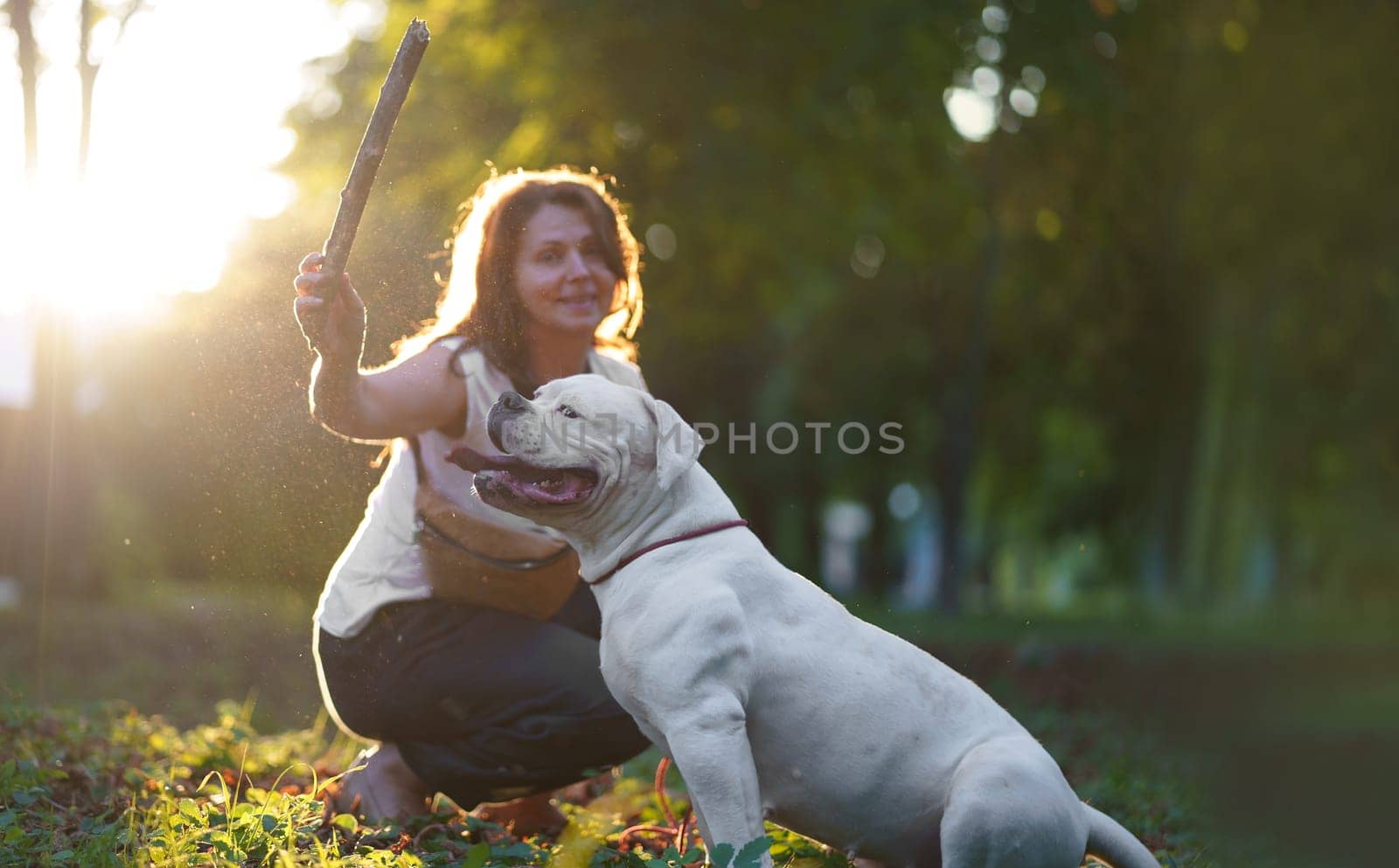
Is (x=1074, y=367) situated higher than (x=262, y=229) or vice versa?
(x=262, y=229)

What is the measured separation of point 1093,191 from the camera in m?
12.8

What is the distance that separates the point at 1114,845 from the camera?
3.25 m

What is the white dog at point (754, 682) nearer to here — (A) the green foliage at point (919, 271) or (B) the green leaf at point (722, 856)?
(B) the green leaf at point (722, 856)

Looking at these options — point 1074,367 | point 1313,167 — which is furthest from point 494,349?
point 1074,367

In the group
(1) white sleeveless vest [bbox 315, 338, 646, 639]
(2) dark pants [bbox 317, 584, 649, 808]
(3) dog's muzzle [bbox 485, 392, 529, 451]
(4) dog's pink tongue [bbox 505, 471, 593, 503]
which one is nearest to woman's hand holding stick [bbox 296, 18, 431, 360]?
(1) white sleeveless vest [bbox 315, 338, 646, 639]

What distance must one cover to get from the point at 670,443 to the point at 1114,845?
61.7 inches

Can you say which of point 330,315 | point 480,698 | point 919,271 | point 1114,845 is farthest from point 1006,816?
point 919,271

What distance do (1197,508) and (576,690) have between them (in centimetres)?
1711

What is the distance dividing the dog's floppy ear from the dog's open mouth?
0.19 m

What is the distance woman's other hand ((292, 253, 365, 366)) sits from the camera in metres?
3.70

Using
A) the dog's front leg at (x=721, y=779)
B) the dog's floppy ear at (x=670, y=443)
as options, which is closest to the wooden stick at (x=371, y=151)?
the dog's floppy ear at (x=670, y=443)

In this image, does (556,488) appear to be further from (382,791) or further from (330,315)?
(382,791)

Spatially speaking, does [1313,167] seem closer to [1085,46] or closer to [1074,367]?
[1074,367]

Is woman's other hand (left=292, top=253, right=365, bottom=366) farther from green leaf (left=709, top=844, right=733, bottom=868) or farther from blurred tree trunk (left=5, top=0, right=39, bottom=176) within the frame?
blurred tree trunk (left=5, top=0, right=39, bottom=176)
